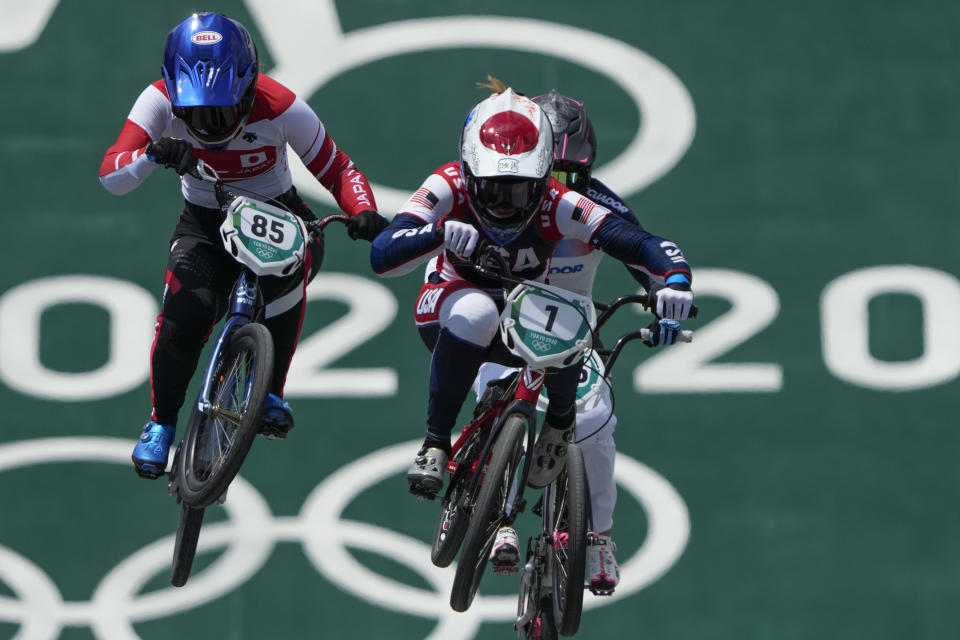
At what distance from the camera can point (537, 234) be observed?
28.3ft

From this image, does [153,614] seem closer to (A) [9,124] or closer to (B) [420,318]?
(A) [9,124]

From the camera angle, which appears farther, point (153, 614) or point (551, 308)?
point (153, 614)

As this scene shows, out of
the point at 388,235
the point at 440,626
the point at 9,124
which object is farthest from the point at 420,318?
the point at 9,124

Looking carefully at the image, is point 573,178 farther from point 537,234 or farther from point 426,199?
point 426,199

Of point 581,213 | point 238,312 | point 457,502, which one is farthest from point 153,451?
point 581,213

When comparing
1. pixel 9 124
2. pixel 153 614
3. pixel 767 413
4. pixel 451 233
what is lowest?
pixel 153 614

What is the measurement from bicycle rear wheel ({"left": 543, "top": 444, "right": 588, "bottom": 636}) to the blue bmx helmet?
7.22 ft

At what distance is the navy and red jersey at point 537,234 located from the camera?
26.8 ft

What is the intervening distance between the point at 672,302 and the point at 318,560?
6.92 m

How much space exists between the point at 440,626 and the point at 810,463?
310 cm

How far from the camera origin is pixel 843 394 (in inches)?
567

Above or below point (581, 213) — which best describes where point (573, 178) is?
above

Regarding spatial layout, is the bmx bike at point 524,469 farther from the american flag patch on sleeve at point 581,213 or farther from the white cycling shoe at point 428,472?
the american flag patch on sleeve at point 581,213

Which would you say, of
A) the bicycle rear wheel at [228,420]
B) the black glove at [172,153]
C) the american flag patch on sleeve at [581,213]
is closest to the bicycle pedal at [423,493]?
the bicycle rear wheel at [228,420]
